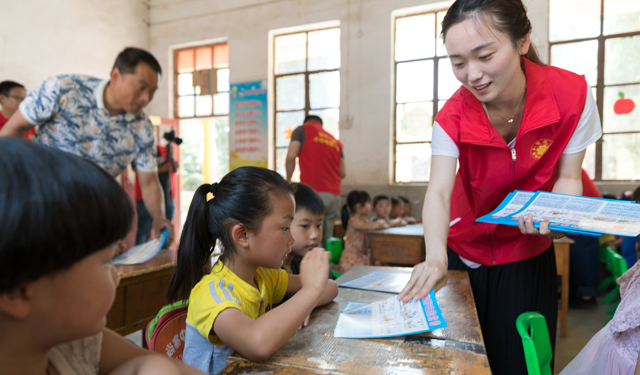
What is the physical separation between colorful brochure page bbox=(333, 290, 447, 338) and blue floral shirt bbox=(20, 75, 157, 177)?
1.47m

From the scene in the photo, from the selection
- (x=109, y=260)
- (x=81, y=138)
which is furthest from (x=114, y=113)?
(x=109, y=260)

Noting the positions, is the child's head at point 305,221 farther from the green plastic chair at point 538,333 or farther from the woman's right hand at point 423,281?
the green plastic chair at point 538,333

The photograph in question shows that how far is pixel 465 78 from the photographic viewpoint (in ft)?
3.67

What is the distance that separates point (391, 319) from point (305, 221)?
0.97 meters

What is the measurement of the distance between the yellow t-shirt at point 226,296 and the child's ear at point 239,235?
0.26 ft

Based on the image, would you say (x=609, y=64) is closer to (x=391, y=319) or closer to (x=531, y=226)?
(x=531, y=226)

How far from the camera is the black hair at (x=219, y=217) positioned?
1.09 m

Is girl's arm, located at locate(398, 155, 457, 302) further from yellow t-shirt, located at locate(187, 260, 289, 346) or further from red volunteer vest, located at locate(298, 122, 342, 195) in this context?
red volunteer vest, located at locate(298, 122, 342, 195)

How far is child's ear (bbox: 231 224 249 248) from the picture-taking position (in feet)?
3.60

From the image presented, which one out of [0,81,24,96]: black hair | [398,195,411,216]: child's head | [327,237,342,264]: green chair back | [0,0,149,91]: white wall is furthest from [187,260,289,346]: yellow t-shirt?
[0,0,149,91]: white wall

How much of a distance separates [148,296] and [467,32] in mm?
1547

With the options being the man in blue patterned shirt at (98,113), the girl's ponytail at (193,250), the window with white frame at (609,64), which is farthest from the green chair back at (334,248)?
the window with white frame at (609,64)

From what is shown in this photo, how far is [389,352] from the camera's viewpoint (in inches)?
30.6

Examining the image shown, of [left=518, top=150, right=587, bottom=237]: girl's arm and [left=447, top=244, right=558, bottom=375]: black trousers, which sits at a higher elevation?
[left=518, top=150, right=587, bottom=237]: girl's arm
